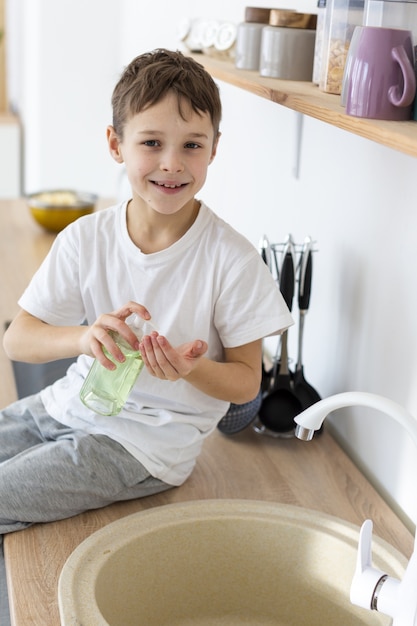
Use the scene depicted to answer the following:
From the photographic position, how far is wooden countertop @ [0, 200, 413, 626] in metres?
1.14

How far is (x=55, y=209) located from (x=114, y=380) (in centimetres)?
137

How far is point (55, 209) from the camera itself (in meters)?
2.55

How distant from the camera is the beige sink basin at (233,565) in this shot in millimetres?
1225

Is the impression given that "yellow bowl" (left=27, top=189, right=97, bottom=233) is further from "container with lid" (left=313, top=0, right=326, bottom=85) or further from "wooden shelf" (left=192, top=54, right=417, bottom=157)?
"container with lid" (left=313, top=0, right=326, bottom=85)

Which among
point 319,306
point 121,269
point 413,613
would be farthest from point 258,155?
point 413,613

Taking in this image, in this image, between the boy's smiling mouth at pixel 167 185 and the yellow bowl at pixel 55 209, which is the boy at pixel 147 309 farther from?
the yellow bowl at pixel 55 209

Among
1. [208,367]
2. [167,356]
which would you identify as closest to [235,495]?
[208,367]

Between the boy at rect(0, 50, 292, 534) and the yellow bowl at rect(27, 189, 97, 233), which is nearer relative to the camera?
the boy at rect(0, 50, 292, 534)

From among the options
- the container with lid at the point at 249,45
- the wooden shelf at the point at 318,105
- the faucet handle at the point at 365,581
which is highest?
the container with lid at the point at 249,45

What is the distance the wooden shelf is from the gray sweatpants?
55 cm

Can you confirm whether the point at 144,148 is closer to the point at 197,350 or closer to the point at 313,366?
the point at 197,350

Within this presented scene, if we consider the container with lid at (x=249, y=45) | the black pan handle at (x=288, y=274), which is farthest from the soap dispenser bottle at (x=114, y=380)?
the container with lid at (x=249, y=45)

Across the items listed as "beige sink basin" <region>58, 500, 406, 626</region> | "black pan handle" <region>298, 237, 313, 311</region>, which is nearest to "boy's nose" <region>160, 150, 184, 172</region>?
"black pan handle" <region>298, 237, 313, 311</region>

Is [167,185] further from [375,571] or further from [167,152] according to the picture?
[375,571]
